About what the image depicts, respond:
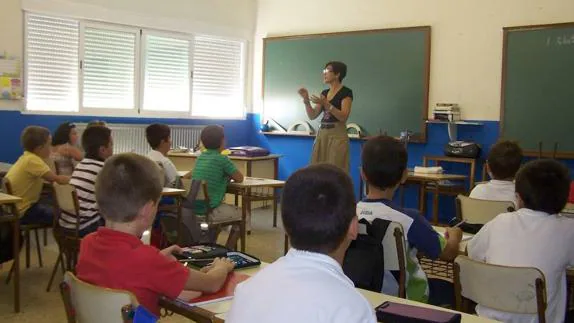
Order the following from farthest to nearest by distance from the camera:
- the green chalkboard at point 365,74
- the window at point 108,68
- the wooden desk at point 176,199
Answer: the window at point 108,68
the green chalkboard at point 365,74
the wooden desk at point 176,199

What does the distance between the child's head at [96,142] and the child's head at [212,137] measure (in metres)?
0.97

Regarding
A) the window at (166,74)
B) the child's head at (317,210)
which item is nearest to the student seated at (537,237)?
the child's head at (317,210)

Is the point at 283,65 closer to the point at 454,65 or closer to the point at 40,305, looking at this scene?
the point at 454,65

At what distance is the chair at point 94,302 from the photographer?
1690 millimetres

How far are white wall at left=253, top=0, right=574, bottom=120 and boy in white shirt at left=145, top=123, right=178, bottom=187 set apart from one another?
140 inches

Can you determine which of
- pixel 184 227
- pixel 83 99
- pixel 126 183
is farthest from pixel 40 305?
pixel 83 99

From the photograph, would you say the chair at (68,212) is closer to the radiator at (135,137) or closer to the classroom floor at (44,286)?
the classroom floor at (44,286)

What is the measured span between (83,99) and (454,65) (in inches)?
178

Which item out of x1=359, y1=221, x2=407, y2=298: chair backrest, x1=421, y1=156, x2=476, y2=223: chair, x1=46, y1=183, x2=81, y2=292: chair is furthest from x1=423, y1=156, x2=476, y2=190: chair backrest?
x1=359, y1=221, x2=407, y2=298: chair backrest

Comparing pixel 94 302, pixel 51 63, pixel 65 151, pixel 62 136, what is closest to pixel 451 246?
pixel 94 302

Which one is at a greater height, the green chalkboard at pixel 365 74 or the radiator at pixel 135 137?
the green chalkboard at pixel 365 74

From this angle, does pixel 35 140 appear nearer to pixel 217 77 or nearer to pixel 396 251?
pixel 396 251

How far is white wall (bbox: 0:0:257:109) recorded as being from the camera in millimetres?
6965

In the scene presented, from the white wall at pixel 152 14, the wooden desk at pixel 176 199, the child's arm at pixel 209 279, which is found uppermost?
the white wall at pixel 152 14
